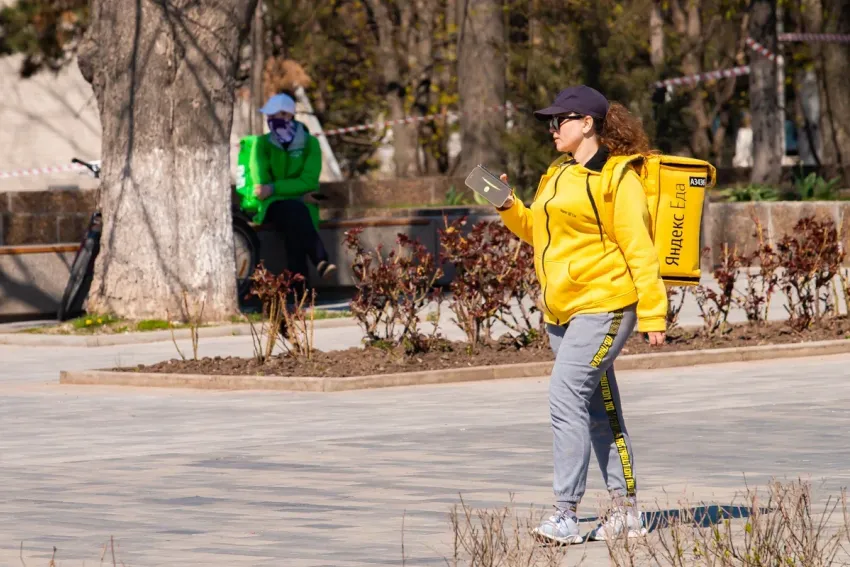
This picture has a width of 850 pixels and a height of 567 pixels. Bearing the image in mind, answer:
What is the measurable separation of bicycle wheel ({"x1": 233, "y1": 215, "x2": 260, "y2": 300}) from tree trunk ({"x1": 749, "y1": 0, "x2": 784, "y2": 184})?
11.2 m

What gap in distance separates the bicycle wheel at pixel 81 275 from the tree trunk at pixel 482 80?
1163cm

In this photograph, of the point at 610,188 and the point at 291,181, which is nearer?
the point at 610,188

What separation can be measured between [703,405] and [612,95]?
1752 cm

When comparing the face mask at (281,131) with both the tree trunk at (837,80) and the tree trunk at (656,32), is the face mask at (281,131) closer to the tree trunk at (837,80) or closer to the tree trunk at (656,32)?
the tree trunk at (837,80)

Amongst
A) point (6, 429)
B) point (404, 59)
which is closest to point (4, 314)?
point (6, 429)

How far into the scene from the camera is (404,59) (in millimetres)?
44438

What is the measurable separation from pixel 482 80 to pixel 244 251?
431 inches

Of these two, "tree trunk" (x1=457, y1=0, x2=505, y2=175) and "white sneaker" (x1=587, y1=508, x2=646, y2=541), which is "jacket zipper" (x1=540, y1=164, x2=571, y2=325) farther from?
"tree trunk" (x1=457, y1=0, x2=505, y2=175)

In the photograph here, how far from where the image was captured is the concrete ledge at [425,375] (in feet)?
42.1

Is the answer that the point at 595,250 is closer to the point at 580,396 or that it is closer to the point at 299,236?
the point at 580,396

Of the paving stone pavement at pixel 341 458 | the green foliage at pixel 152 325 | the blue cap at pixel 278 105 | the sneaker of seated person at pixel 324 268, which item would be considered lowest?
the paving stone pavement at pixel 341 458

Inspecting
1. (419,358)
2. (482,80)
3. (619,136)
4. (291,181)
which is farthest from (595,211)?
(482,80)

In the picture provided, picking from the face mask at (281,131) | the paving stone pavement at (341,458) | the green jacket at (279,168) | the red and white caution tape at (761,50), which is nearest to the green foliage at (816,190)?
the red and white caution tape at (761,50)

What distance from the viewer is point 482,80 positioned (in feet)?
97.7
